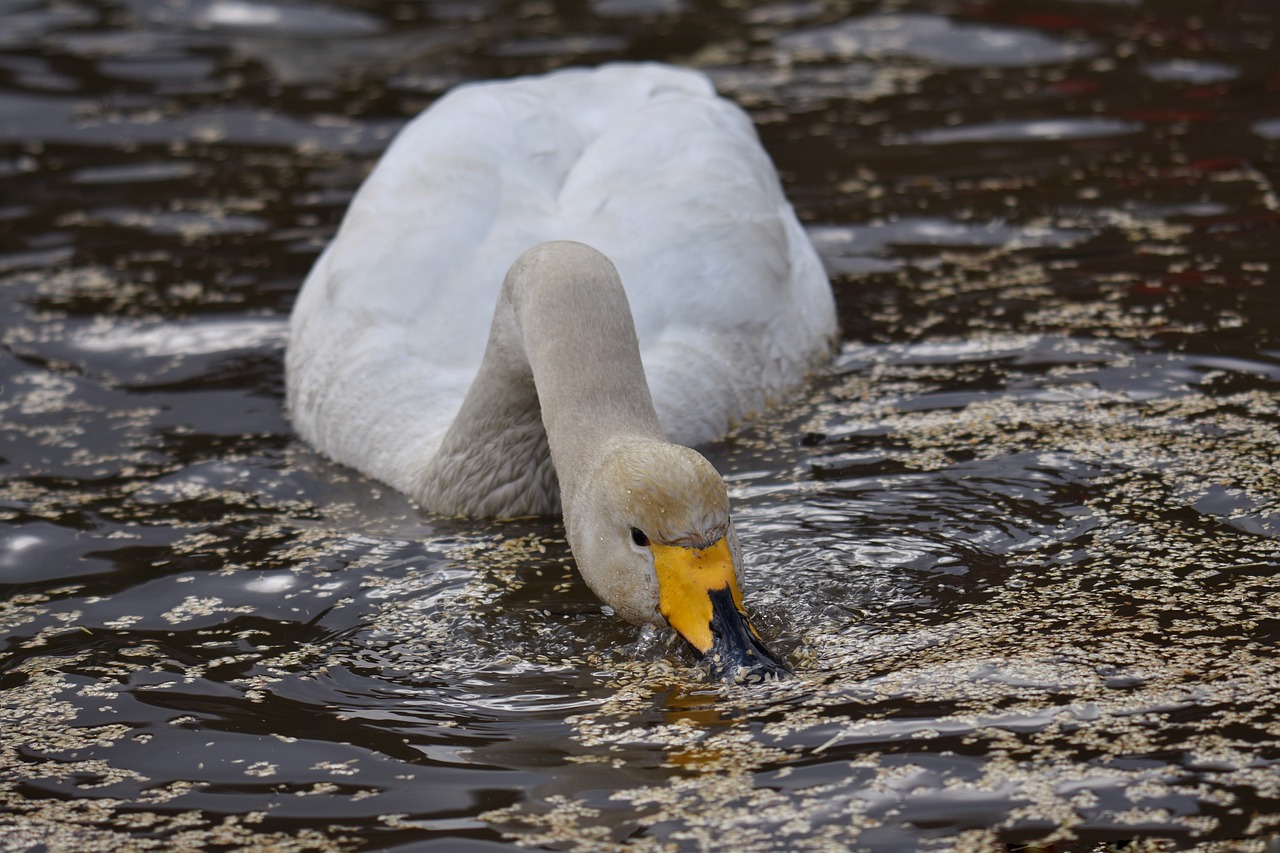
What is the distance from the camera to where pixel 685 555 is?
4680 mm

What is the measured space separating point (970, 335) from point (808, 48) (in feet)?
15.4

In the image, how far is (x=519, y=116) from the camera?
7.55 meters

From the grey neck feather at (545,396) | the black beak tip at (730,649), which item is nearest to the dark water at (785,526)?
the black beak tip at (730,649)

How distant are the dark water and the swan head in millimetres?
127

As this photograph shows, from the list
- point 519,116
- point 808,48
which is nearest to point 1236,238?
point 519,116

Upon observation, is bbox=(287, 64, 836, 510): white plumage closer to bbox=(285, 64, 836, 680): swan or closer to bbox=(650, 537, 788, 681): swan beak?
bbox=(285, 64, 836, 680): swan

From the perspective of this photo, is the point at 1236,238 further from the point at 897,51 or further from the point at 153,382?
the point at 153,382

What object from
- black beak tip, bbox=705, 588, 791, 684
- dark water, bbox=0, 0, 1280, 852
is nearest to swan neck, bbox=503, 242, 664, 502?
dark water, bbox=0, 0, 1280, 852

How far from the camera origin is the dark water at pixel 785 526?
4312 mm

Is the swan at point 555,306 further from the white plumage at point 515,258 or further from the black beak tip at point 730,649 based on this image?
the black beak tip at point 730,649

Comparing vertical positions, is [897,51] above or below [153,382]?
above

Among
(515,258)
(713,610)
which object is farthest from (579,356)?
(515,258)

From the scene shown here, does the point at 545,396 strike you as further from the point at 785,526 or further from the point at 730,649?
the point at 730,649

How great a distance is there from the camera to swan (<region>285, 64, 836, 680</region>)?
5492 millimetres
